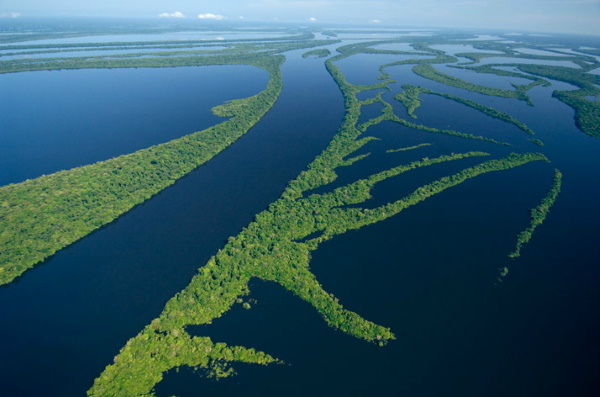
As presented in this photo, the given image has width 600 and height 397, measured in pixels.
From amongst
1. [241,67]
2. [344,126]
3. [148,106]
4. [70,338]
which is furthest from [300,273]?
[241,67]

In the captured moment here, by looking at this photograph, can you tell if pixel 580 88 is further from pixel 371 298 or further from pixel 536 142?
pixel 371 298

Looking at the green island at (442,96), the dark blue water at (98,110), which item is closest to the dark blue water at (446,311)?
the green island at (442,96)

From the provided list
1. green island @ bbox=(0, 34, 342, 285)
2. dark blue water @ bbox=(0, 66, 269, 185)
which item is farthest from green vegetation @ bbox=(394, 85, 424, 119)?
dark blue water @ bbox=(0, 66, 269, 185)

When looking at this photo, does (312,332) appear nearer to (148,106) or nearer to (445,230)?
(445,230)

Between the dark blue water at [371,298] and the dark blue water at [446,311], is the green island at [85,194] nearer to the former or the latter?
the dark blue water at [371,298]

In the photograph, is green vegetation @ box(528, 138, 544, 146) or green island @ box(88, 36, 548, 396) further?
green vegetation @ box(528, 138, 544, 146)

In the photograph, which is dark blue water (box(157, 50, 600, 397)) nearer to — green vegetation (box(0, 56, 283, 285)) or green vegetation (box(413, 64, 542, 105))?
green vegetation (box(0, 56, 283, 285))
